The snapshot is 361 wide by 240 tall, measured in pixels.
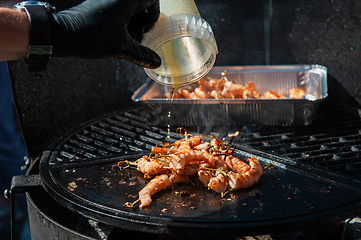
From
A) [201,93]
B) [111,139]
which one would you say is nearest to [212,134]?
[201,93]

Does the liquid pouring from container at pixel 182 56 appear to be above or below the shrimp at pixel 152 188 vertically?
above

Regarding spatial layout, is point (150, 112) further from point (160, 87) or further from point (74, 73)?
point (74, 73)

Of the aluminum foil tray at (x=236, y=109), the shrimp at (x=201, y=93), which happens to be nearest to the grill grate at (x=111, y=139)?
the aluminum foil tray at (x=236, y=109)

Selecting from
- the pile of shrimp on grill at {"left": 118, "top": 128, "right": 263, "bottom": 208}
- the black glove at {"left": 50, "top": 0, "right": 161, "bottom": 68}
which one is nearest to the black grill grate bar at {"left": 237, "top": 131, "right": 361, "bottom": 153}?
the pile of shrimp on grill at {"left": 118, "top": 128, "right": 263, "bottom": 208}

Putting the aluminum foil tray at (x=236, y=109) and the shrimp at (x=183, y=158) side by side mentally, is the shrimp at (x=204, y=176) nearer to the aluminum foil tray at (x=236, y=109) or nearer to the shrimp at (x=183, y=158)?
the shrimp at (x=183, y=158)

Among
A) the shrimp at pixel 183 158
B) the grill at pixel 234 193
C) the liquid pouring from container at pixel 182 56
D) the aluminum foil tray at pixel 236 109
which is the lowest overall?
the grill at pixel 234 193

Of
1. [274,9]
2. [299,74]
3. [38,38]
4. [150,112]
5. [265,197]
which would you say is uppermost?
[274,9]

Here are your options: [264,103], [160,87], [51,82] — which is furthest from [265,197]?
Answer: [51,82]
